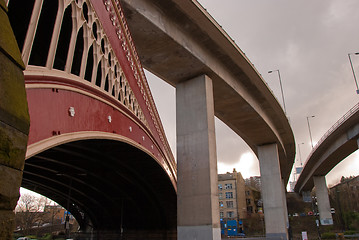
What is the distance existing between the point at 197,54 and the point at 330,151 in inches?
1402

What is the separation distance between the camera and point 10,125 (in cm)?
268

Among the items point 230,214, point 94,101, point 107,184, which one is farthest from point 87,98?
point 230,214

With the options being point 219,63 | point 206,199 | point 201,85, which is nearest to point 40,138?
point 206,199

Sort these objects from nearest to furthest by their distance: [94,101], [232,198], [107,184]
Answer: [94,101]
[107,184]
[232,198]

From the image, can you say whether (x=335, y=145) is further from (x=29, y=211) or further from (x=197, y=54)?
(x=29, y=211)

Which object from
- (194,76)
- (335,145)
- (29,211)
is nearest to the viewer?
(194,76)

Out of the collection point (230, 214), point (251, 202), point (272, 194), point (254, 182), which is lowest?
point (230, 214)

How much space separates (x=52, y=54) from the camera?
6.66 metres

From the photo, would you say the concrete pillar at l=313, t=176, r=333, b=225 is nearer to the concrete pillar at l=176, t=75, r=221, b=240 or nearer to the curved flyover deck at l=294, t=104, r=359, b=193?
the curved flyover deck at l=294, t=104, r=359, b=193

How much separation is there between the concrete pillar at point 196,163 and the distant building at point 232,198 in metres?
65.5

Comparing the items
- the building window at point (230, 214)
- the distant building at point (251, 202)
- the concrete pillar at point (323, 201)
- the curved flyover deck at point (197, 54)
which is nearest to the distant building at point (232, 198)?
the building window at point (230, 214)

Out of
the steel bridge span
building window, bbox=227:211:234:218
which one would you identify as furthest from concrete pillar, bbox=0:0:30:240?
building window, bbox=227:211:234:218

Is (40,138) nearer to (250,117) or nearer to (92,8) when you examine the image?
(92,8)

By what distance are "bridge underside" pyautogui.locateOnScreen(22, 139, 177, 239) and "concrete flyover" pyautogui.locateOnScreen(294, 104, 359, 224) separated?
2136cm
